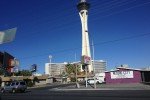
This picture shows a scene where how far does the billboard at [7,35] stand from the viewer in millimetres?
6327

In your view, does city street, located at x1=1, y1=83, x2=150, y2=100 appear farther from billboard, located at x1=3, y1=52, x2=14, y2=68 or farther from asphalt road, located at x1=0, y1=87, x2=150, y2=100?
billboard, located at x1=3, y1=52, x2=14, y2=68

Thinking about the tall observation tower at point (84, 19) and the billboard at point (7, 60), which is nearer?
the billboard at point (7, 60)

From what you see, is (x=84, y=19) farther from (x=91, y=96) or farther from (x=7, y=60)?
(x=7, y=60)

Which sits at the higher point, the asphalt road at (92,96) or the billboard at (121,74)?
the billboard at (121,74)

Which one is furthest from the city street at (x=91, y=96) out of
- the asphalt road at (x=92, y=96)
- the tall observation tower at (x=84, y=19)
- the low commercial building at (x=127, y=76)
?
the tall observation tower at (x=84, y=19)

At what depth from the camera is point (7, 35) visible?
6520 millimetres

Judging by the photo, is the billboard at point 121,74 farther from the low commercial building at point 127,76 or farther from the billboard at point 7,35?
the billboard at point 7,35

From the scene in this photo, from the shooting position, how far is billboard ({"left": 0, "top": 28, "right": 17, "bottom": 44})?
633 centimetres

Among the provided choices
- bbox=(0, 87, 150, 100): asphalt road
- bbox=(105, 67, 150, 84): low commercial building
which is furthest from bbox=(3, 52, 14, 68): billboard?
bbox=(105, 67, 150, 84): low commercial building

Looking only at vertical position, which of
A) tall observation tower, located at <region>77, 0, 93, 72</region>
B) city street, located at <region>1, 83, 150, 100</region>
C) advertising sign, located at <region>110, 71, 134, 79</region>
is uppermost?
tall observation tower, located at <region>77, 0, 93, 72</region>

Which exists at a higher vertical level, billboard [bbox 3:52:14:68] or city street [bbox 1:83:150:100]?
billboard [bbox 3:52:14:68]

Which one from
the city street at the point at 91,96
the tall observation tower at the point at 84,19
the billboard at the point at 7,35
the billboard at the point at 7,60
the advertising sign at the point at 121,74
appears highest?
the tall observation tower at the point at 84,19

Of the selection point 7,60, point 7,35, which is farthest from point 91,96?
point 7,35

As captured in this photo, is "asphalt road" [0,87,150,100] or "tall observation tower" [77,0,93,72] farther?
"tall observation tower" [77,0,93,72]
